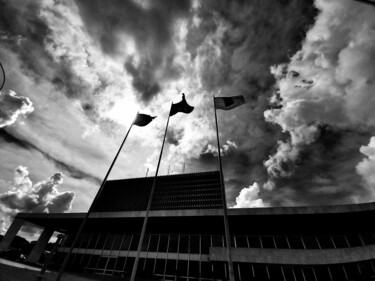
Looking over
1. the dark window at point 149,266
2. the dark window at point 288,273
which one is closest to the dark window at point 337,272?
the dark window at point 288,273

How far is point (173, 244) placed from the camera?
27703 millimetres

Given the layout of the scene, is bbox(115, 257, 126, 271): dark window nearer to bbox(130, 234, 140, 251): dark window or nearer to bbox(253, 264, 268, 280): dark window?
bbox(130, 234, 140, 251): dark window

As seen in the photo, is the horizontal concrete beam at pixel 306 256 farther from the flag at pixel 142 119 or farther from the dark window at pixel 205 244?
the flag at pixel 142 119

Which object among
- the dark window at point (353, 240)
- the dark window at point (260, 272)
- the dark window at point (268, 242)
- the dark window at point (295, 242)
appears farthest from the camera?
the dark window at point (268, 242)

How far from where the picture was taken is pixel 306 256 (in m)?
21.1

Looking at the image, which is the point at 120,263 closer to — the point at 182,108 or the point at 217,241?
the point at 217,241

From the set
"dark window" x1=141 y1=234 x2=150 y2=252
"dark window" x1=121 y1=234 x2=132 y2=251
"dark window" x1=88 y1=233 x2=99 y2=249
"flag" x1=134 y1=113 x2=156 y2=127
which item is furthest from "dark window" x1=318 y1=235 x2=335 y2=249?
"dark window" x1=88 y1=233 x2=99 y2=249

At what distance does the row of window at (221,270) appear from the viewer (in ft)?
67.6

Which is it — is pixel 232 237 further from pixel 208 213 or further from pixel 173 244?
pixel 173 244

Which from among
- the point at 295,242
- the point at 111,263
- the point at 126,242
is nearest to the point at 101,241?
the point at 111,263

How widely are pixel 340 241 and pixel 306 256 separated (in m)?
6.03

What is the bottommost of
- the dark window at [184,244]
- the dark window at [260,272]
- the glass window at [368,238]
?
the dark window at [260,272]

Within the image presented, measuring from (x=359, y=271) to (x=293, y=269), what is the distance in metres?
6.81

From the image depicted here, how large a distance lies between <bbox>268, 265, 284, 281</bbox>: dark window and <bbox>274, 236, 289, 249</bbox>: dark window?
113 inches
